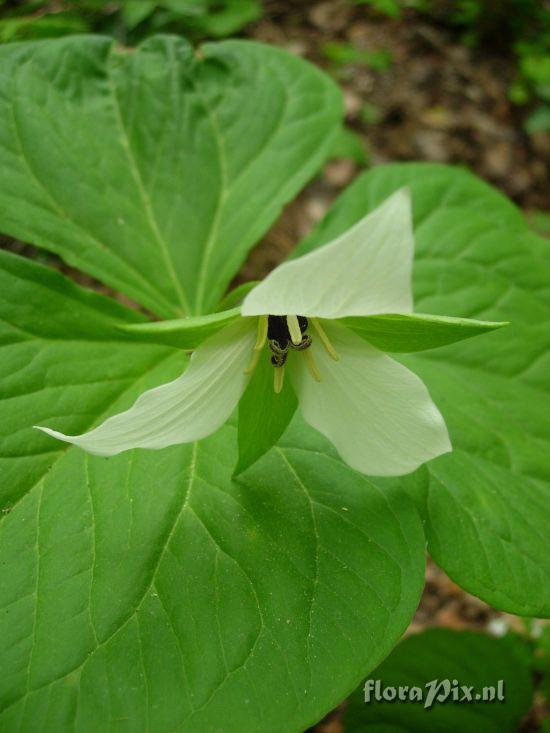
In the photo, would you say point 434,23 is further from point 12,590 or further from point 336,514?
point 12,590

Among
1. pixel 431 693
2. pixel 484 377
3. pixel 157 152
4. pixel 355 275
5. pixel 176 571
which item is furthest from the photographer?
pixel 431 693

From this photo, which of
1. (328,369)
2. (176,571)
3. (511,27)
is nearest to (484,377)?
(328,369)

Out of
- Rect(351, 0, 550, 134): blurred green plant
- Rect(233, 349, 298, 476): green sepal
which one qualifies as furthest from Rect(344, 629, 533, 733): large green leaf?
Rect(351, 0, 550, 134): blurred green plant

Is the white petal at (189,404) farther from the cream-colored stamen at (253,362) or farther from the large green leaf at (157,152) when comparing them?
the large green leaf at (157,152)

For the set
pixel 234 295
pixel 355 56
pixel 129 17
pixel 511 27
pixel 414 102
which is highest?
pixel 129 17

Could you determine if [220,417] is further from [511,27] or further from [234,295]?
[511,27]
